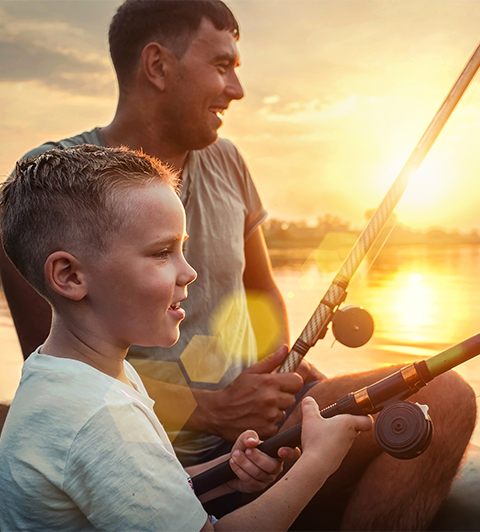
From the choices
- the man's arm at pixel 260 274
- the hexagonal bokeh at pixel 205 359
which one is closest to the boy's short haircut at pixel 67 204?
the hexagonal bokeh at pixel 205 359

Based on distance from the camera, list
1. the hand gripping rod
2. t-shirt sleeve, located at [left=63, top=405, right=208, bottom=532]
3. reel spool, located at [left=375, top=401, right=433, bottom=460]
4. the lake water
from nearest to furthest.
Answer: t-shirt sleeve, located at [left=63, top=405, right=208, bottom=532]
reel spool, located at [left=375, top=401, right=433, bottom=460]
the hand gripping rod
the lake water

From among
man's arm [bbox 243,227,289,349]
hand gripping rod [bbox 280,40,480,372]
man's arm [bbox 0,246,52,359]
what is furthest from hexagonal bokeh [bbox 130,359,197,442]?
man's arm [bbox 243,227,289,349]

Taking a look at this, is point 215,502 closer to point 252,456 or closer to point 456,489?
point 252,456

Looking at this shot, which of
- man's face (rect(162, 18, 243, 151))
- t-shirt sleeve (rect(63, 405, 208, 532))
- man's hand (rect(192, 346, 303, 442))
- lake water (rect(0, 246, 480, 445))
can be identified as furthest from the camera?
lake water (rect(0, 246, 480, 445))

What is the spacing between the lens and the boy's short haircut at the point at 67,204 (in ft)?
2.92

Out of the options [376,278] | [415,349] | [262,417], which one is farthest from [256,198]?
[376,278]

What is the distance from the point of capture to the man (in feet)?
4.24

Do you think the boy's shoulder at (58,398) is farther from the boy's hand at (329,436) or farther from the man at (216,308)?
the man at (216,308)

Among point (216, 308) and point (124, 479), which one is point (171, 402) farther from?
point (124, 479)

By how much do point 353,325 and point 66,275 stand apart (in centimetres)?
67

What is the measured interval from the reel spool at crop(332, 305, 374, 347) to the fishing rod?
328 millimetres

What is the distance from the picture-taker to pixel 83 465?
2.46ft

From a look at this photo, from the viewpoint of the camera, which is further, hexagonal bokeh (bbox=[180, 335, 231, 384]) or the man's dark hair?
the man's dark hair

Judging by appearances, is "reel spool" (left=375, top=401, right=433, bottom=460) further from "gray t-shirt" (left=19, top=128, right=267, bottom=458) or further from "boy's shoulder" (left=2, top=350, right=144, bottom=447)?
"gray t-shirt" (left=19, top=128, right=267, bottom=458)
